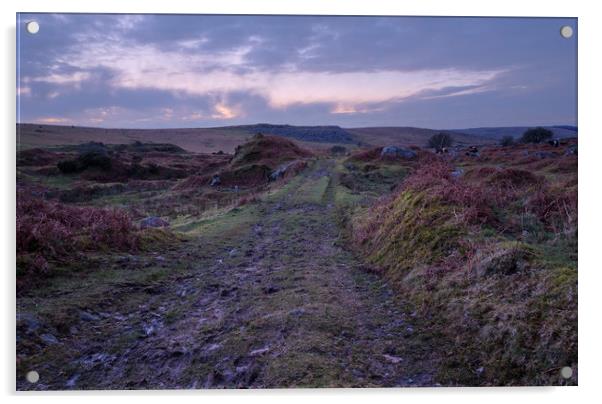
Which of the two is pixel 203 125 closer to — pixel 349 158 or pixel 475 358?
pixel 349 158

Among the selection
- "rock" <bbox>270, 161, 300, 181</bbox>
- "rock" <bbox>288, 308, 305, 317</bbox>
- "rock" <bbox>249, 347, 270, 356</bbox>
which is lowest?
"rock" <bbox>249, 347, 270, 356</bbox>

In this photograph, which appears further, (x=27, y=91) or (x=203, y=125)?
(x=203, y=125)

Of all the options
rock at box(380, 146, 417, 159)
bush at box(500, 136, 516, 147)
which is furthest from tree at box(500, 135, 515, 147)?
rock at box(380, 146, 417, 159)

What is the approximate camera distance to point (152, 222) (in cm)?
1003

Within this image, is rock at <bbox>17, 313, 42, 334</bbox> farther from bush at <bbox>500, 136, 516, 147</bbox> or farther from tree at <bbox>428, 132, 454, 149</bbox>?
bush at <bbox>500, 136, 516, 147</bbox>

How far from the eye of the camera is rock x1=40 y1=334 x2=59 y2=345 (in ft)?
18.3

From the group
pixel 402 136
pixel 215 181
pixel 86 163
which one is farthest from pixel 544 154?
pixel 86 163

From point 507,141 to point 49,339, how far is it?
819cm

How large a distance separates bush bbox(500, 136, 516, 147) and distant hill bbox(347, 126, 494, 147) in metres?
0.19

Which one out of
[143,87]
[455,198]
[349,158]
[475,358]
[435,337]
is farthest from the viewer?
[349,158]

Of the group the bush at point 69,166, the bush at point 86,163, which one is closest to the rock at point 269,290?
the bush at point 86,163

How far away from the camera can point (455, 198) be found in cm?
812
